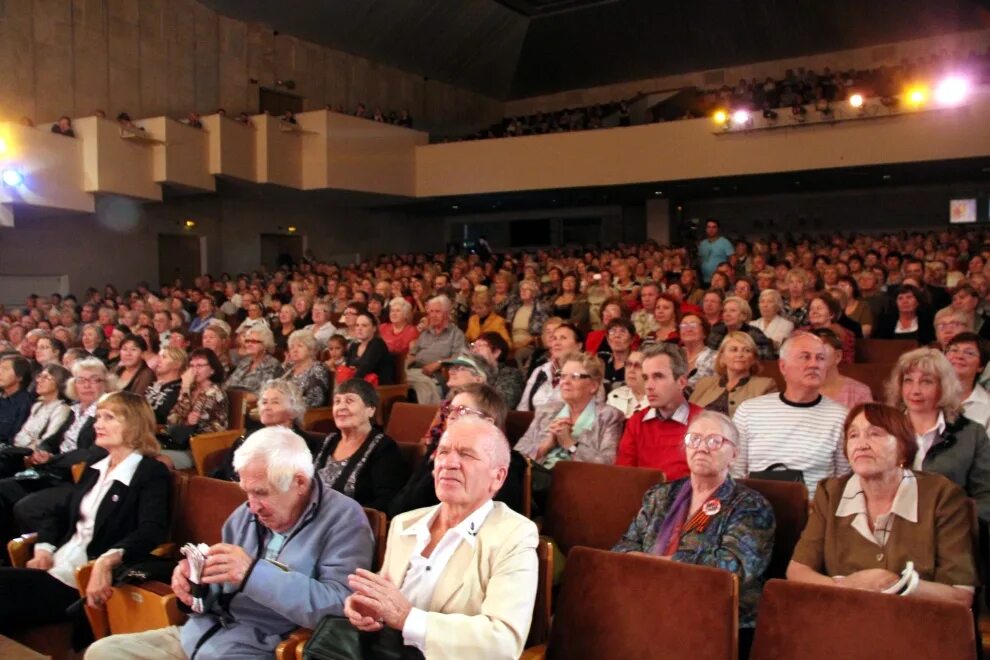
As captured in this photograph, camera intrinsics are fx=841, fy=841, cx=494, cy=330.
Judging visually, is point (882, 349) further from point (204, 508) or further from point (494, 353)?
point (204, 508)

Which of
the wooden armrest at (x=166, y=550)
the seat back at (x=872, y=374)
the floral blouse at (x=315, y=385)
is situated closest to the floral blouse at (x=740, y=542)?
the wooden armrest at (x=166, y=550)

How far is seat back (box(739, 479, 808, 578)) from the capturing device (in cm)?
215

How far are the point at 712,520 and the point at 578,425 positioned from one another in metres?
1.07

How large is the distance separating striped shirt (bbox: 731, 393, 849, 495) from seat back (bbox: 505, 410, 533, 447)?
40.2 inches

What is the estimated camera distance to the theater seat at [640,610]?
169 centimetres

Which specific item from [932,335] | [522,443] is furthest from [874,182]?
[522,443]

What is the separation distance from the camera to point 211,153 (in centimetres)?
1149

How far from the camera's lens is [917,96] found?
10.6 meters

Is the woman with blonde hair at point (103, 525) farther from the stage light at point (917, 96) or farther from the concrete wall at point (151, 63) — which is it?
the stage light at point (917, 96)

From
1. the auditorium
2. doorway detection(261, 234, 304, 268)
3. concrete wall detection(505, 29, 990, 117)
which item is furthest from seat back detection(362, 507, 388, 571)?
concrete wall detection(505, 29, 990, 117)

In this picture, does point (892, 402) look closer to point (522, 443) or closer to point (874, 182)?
point (522, 443)

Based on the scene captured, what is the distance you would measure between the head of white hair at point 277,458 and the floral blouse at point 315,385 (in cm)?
244

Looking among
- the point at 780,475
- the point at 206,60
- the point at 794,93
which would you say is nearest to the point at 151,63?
the point at 206,60

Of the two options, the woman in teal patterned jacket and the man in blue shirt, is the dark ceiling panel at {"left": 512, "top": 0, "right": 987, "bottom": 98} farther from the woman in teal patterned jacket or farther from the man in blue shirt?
the woman in teal patterned jacket
